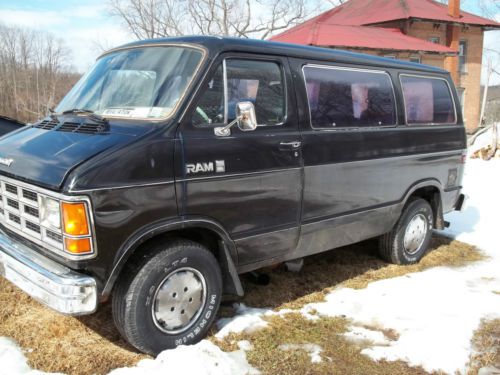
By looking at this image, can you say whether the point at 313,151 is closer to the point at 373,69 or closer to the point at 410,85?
the point at 373,69

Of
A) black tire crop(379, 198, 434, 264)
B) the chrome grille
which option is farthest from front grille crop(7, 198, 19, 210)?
black tire crop(379, 198, 434, 264)

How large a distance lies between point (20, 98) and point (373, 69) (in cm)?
4248

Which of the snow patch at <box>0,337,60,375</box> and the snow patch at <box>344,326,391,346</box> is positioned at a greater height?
the snow patch at <box>0,337,60,375</box>

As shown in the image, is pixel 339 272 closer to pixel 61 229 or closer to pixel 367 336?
pixel 367 336

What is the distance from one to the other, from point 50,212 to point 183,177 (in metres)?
0.87

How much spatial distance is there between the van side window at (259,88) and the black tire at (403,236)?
2351 mm

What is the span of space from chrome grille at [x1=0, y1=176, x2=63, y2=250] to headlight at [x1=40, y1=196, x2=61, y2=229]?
1.6 inches

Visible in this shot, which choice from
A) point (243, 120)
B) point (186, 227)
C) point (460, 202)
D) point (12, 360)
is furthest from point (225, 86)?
point (460, 202)

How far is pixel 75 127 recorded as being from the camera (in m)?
3.35

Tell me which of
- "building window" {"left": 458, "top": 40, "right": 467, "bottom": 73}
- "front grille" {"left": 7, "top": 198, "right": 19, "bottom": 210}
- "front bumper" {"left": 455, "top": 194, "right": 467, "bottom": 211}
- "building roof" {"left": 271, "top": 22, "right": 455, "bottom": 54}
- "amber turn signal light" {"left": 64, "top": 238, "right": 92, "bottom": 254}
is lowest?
"front bumper" {"left": 455, "top": 194, "right": 467, "bottom": 211}

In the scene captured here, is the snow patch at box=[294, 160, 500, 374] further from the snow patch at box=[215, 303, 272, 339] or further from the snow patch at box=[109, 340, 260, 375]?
the snow patch at box=[109, 340, 260, 375]

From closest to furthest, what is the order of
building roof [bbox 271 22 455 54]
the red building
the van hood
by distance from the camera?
the van hood < building roof [bbox 271 22 455 54] < the red building

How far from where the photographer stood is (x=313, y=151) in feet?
13.1

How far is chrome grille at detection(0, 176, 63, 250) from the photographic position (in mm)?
2992
